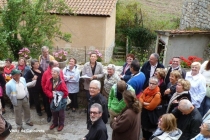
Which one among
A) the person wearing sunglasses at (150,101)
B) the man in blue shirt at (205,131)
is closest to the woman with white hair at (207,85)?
the person wearing sunglasses at (150,101)

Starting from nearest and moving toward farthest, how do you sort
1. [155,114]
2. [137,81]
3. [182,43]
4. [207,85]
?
[155,114] < [137,81] < [207,85] < [182,43]

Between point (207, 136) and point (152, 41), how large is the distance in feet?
59.3

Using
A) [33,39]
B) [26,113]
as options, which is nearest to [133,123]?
[26,113]

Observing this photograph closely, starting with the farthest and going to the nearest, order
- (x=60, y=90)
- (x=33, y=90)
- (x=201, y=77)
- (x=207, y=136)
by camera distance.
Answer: (x=33, y=90)
(x=60, y=90)
(x=201, y=77)
(x=207, y=136)

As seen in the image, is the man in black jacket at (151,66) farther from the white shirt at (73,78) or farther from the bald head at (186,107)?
the bald head at (186,107)

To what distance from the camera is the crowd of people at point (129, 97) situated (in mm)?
3984

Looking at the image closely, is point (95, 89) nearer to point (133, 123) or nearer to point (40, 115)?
point (133, 123)

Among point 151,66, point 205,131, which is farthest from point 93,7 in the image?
point 205,131

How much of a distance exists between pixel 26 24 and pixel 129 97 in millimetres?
7474

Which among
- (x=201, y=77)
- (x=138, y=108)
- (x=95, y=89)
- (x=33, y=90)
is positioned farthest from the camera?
(x=33, y=90)

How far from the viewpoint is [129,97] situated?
4.00m

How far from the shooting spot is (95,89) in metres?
4.58

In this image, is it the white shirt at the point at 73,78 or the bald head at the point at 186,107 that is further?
the white shirt at the point at 73,78

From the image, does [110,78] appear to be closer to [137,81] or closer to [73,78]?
[137,81]
